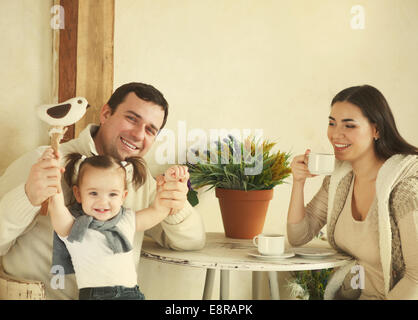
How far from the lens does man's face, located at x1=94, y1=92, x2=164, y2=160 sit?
1.47 m

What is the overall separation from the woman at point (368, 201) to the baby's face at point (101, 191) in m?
0.65

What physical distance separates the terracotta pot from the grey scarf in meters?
0.51

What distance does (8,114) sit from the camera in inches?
62.2

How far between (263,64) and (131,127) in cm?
68

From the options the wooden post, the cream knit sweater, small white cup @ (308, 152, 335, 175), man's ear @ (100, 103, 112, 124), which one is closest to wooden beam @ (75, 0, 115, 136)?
Answer: the wooden post

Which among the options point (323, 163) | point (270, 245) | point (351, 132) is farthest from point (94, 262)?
point (351, 132)

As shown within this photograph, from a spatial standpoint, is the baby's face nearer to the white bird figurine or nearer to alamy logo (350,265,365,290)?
the white bird figurine

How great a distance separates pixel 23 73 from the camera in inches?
63.2

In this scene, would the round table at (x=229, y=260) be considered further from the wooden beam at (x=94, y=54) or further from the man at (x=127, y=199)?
the wooden beam at (x=94, y=54)

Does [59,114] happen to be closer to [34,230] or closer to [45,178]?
[45,178]

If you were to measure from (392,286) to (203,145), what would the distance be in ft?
2.58

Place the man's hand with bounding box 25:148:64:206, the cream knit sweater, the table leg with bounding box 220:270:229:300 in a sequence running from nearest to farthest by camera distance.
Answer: the man's hand with bounding box 25:148:64:206, the cream knit sweater, the table leg with bounding box 220:270:229:300

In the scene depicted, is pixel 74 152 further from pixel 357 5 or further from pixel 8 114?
pixel 357 5
